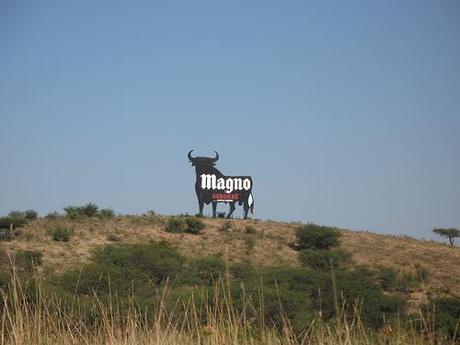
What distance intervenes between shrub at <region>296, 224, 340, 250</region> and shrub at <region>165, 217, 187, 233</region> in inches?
268

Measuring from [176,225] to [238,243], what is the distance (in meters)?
4.67

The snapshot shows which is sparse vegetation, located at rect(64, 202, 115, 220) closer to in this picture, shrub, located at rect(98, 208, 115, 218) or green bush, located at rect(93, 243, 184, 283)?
shrub, located at rect(98, 208, 115, 218)

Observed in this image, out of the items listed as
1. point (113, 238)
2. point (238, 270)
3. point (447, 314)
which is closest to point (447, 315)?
point (447, 314)

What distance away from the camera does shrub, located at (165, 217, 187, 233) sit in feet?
124

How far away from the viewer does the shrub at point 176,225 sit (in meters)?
37.8

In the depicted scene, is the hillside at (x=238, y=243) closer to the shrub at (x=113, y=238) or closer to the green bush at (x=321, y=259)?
the shrub at (x=113, y=238)

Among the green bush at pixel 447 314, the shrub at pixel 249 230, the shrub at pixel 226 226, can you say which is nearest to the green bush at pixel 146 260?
the green bush at pixel 447 314

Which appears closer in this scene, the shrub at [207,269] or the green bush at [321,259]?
the shrub at [207,269]

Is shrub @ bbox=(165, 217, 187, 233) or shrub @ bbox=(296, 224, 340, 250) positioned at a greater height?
shrub @ bbox=(165, 217, 187, 233)

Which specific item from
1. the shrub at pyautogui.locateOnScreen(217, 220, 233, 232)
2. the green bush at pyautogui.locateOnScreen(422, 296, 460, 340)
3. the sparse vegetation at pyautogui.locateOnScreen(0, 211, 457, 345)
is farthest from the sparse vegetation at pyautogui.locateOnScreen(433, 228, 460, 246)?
the green bush at pyautogui.locateOnScreen(422, 296, 460, 340)

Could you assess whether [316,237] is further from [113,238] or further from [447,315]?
[447,315]

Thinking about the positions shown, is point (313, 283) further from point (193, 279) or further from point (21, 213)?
point (21, 213)

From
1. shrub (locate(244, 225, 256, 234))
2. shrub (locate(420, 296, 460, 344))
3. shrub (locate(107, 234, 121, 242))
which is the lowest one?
shrub (locate(420, 296, 460, 344))

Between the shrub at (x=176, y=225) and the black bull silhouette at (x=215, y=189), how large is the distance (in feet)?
7.29
